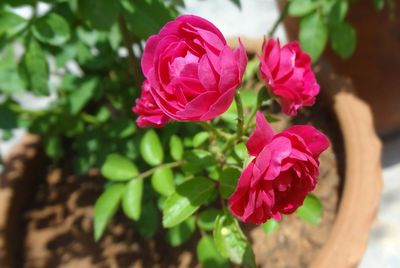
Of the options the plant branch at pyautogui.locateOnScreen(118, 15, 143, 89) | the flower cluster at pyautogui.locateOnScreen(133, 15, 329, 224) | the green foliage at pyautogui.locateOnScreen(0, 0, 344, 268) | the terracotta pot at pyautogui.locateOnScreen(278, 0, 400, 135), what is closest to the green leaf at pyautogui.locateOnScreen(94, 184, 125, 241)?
the green foliage at pyautogui.locateOnScreen(0, 0, 344, 268)

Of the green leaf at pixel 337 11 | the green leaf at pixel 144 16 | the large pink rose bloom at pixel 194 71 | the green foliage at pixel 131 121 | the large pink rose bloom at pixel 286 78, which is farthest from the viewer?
the green leaf at pixel 337 11

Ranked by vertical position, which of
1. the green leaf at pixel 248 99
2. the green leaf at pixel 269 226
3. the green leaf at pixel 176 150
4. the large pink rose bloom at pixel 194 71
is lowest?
the green leaf at pixel 269 226

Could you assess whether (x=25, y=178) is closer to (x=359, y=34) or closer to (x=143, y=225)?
(x=143, y=225)

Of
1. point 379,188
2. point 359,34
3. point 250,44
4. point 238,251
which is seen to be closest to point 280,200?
point 238,251

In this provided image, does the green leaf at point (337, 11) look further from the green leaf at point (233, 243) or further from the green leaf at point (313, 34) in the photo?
the green leaf at point (233, 243)

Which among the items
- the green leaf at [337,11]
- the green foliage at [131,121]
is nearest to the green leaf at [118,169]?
the green foliage at [131,121]

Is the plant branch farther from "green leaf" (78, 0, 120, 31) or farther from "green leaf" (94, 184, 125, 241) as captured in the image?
"green leaf" (94, 184, 125, 241)
